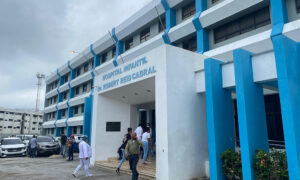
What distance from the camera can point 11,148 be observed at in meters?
18.4

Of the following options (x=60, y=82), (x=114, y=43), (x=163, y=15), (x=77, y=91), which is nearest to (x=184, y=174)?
(x=163, y=15)

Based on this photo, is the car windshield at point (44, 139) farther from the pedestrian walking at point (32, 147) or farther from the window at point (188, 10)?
the window at point (188, 10)

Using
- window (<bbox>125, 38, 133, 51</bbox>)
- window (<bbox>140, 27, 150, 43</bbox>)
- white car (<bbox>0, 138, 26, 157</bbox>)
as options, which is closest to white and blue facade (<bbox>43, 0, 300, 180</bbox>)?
window (<bbox>140, 27, 150, 43</bbox>)

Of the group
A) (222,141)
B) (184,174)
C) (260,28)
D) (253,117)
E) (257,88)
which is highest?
(260,28)

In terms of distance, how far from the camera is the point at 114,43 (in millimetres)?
24047

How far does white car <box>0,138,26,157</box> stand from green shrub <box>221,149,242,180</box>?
17304mm

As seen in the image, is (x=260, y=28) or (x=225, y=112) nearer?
(x=225, y=112)

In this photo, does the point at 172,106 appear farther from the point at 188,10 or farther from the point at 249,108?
the point at 188,10

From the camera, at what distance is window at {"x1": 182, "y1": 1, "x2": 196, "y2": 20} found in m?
16.8

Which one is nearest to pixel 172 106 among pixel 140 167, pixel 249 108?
pixel 249 108

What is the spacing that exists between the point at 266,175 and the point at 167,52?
5.09 m

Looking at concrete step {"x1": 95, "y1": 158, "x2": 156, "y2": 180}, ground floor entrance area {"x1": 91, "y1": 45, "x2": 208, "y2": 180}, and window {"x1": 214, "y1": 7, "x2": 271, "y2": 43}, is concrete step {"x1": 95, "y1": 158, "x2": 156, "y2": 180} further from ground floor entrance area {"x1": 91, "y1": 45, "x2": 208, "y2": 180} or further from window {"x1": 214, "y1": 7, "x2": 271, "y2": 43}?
window {"x1": 214, "y1": 7, "x2": 271, "y2": 43}

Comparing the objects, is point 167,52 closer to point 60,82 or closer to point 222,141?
point 222,141

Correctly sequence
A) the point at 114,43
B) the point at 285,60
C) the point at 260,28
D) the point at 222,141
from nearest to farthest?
the point at 285,60 → the point at 222,141 → the point at 260,28 → the point at 114,43
